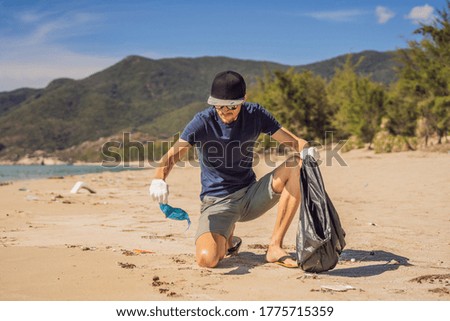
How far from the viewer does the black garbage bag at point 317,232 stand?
403cm

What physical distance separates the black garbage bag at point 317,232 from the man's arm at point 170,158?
107cm

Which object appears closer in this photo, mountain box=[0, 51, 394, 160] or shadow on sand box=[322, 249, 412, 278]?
shadow on sand box=[322, 249, 412, 278]

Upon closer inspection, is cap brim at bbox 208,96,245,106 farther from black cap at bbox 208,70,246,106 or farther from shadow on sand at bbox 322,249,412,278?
shadow on sand at bbox 322,249,412,278

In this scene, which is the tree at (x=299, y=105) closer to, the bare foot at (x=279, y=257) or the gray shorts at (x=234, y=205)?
the gray shorts at (x=234, y=205)

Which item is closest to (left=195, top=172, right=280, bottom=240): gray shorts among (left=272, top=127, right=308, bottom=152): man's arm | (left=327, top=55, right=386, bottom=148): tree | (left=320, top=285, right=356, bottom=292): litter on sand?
(left=272, top=127, right=308, bottom=152): man's arm

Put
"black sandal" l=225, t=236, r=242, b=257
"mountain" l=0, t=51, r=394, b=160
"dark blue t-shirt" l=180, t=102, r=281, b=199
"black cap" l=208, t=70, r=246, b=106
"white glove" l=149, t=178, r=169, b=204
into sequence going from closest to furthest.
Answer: "white glove" l=149, t=178, r=169, b=204, "black cap" l=208, t=70, r=246, b=106, "dark blue t-shirt" l=180, t=102, r=281, b=199, "black sandal" l=225, t=236, r=242, b=257, "mountain" l=0, t=51, r=394, b=160

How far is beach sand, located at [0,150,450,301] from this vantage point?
3391mm

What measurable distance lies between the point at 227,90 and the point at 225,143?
51cm

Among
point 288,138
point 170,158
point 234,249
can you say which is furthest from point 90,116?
point 170,158

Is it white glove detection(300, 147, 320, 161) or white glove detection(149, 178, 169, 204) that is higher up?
white glove detection(300, 147, 320, 161)

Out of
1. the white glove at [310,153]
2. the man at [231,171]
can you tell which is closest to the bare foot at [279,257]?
the man at [231,171]

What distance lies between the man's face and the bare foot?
1202 millimetres

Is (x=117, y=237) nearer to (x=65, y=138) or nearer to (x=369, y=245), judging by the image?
(x=369, y=245)
